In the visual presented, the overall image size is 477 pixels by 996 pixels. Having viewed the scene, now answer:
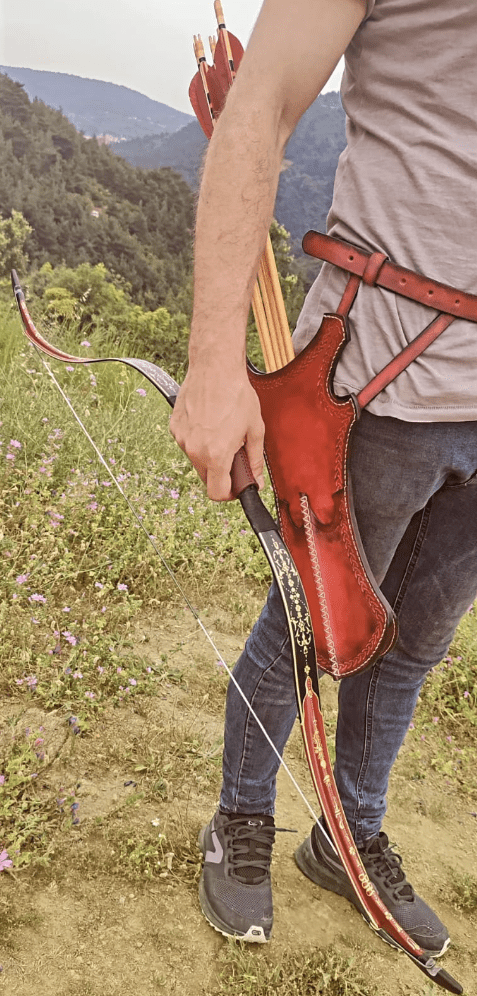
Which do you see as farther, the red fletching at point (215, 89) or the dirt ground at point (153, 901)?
the dirt ground at point (153, 901)

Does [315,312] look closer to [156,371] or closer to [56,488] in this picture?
[156,371]

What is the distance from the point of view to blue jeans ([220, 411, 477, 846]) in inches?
57.0

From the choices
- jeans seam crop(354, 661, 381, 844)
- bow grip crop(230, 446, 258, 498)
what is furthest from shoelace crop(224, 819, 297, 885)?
bow grip crop(230, 446, 258, 498)

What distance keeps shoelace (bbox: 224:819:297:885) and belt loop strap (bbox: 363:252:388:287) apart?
55.0 inches

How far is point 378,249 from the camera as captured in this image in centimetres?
134

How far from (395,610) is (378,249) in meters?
0.84

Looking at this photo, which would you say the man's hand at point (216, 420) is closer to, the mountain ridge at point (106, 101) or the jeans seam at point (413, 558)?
the jeans seam at point (413, 558)

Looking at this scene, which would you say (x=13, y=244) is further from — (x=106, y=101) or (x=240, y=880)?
(x=106, y=101)

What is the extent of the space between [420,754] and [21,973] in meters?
1.78

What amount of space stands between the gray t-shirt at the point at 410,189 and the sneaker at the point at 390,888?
1330 millimetres

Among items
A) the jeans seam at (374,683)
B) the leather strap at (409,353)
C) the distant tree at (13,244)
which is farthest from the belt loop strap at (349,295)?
the distant tree at (13,244)

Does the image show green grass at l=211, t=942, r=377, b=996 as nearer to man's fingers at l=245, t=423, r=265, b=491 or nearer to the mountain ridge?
man's fingers at l=245, t=423, r=265, b=491

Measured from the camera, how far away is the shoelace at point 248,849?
1963 mm

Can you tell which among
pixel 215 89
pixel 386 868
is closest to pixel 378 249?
pixel 215 89
